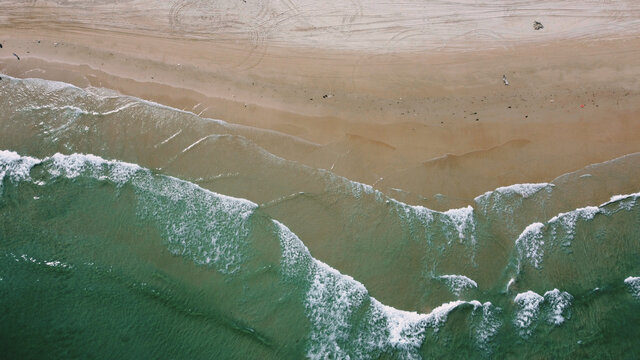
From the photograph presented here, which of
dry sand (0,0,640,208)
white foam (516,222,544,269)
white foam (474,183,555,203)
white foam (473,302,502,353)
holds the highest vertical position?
dry sand (0,0,640,208)

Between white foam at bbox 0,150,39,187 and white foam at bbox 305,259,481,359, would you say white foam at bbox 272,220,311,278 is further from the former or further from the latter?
white foam at bbox 0,150,39,187

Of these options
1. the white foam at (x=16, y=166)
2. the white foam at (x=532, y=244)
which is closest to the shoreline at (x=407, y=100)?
the white foam at (x=532, y=244)

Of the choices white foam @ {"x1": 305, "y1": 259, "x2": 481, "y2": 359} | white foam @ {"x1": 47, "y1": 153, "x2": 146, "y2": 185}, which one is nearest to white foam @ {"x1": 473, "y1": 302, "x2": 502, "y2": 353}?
white foam @ {"x1": 305, "y1": 259, "x2": 481, "y2": 359}

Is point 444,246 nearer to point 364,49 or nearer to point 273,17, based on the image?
point 364,49

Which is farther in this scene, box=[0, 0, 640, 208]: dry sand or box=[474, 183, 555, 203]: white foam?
box=[0, 0, 640, 208]: dry sand

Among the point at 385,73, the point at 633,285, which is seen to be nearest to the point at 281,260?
the point at 385,73

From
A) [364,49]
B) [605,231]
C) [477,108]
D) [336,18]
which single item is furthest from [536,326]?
[336,18]

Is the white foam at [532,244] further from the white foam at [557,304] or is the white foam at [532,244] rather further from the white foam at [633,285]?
the white foam at [633,285]
